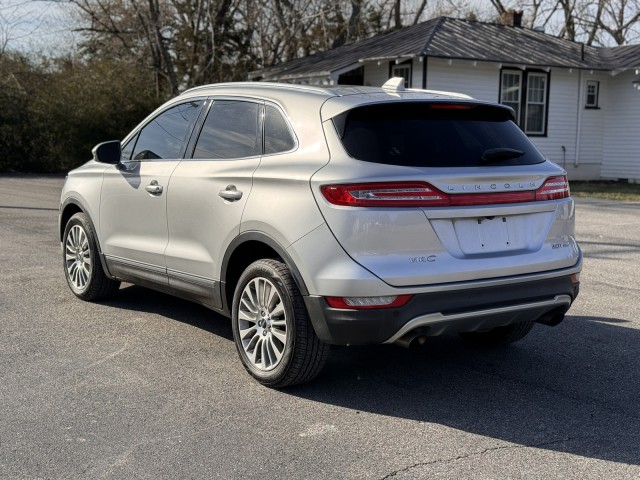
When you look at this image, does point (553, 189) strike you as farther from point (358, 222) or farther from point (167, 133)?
point (167, 133)

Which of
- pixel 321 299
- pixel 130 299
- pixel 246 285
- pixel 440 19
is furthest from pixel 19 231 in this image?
pixel 440 19

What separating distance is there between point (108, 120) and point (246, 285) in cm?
2107

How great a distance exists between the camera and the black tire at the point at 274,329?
14.6ft

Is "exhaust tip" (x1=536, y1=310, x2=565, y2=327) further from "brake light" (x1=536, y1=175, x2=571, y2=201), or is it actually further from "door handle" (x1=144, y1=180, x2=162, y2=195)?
"door handle" (x1=144, y1=180, x2=162, y2=195)

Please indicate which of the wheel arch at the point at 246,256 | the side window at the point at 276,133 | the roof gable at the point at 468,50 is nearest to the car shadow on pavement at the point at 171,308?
the wheel arch at the point at 246,256

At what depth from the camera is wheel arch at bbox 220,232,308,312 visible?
14.6ft

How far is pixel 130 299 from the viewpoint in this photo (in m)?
7.08

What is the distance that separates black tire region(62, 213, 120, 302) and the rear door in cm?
138

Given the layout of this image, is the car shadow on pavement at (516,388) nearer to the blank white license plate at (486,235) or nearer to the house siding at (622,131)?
the blank white license plate at (486,235)

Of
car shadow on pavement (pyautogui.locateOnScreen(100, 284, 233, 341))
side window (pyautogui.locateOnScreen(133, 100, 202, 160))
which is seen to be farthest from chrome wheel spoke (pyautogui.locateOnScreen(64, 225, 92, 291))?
side window (pyautogui.locateOnScreen(133, 100, 202, 160))

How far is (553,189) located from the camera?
478cm

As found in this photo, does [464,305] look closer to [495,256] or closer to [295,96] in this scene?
[495,256]

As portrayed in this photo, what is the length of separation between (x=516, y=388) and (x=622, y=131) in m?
21.9

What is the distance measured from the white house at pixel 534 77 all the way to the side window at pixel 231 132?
16.4 metres
